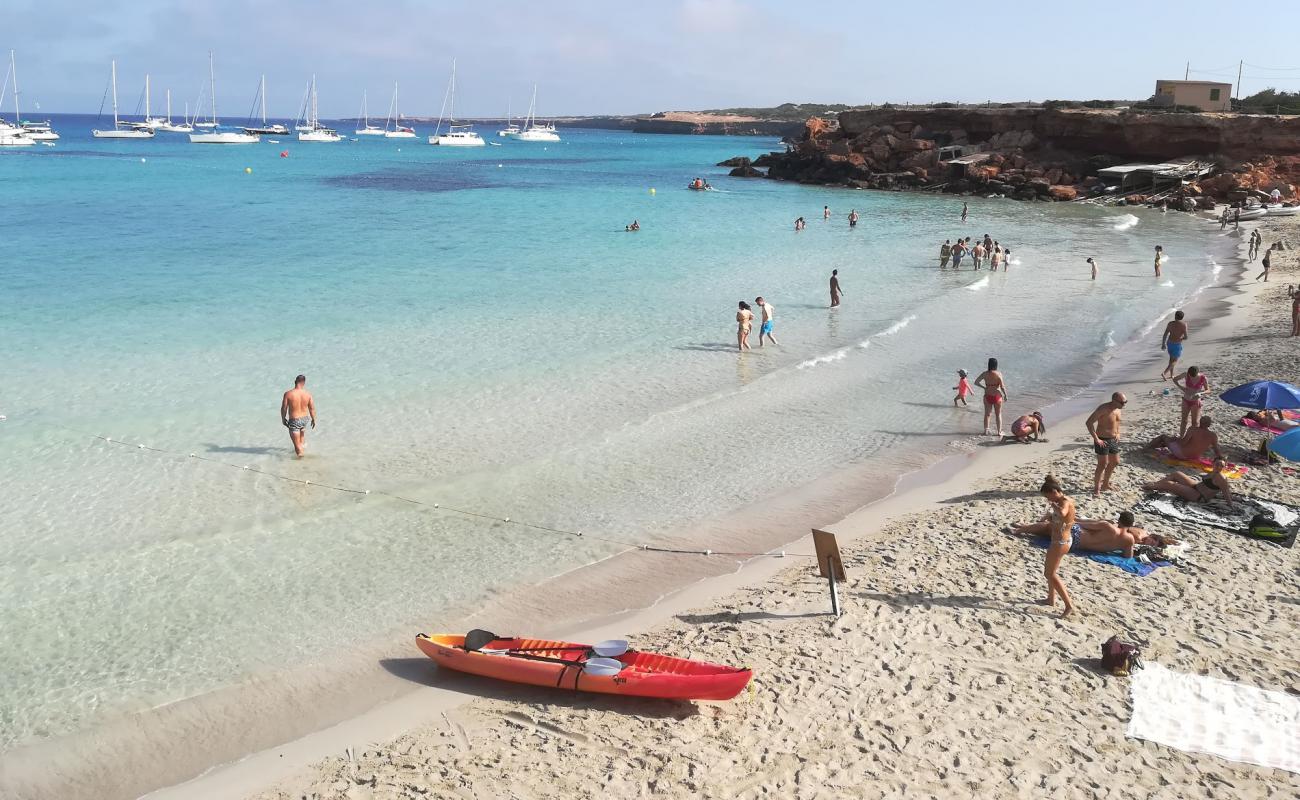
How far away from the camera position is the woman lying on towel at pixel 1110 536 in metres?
10.0

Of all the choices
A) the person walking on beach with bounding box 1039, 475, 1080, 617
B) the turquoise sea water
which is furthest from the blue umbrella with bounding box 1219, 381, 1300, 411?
the person walking on beach with bounding box 1039, 475, 1080, 617

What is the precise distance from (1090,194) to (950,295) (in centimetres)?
3895

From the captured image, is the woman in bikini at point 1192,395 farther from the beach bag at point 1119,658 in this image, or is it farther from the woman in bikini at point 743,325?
the woman in bikini at point 743,325

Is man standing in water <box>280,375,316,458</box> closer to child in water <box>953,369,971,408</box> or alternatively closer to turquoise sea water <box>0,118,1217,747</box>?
turquoise sea water <box>0,118,1217,747</box>

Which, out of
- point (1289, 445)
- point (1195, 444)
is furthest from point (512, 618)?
point (1289, 445)

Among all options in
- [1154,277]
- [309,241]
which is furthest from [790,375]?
[309,241]

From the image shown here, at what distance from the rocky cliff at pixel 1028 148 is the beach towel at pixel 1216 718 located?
54.6 metres

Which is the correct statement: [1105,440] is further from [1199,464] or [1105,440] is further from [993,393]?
[993,393]

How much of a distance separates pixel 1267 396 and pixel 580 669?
10.8 m

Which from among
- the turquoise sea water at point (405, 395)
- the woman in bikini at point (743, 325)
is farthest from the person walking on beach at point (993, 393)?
the woman in bikini at point (743, 325)

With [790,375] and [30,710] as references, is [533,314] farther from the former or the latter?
[30,710]

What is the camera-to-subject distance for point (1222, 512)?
11.0m

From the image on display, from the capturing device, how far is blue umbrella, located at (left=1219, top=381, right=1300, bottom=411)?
42.1 feet

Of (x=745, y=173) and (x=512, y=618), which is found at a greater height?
Answer: (x=745, y=173)
